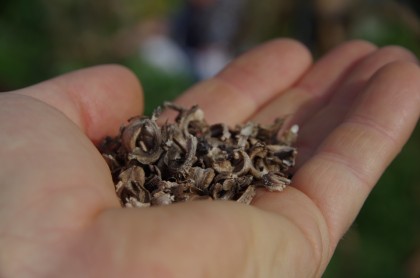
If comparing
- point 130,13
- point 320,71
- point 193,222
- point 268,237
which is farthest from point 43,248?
point 130,13

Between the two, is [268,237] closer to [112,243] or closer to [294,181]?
[112,243]

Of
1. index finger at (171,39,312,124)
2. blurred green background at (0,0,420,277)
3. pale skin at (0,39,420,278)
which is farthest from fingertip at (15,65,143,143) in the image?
blurred green background at (0,0,420,277)

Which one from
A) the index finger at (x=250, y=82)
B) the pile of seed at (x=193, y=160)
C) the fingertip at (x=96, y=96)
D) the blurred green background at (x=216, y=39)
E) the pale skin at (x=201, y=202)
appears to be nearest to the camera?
the pale skin at (x=201, y=202)

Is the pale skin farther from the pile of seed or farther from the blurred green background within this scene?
the blurred green background

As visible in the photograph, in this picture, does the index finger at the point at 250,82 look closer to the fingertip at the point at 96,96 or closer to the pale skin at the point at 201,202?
the pale skin at the point at 201,202

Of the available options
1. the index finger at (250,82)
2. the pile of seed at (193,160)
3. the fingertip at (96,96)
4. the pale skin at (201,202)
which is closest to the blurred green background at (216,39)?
the index finger at (250,82)

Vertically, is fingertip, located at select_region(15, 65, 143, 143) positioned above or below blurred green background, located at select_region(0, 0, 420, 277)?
above
